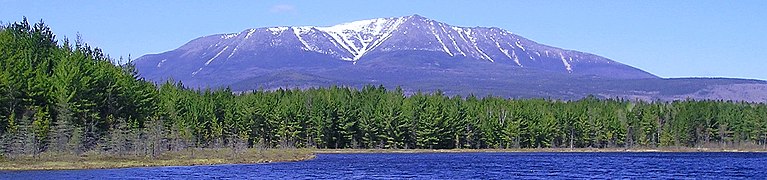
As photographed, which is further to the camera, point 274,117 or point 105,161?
point 274,117

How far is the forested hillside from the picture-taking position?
251 ft

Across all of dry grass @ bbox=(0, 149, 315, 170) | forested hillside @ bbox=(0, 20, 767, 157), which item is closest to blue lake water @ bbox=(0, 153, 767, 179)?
dry grass @ bbox=(0, 149, 315, 170)

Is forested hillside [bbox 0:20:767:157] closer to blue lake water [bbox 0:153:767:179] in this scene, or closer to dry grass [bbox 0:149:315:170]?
dry grass [bbox 0:149:315:170]

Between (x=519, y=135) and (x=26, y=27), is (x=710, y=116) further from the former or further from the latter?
(x=26, y=27)

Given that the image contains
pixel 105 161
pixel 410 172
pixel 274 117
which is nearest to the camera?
pixel 410 172

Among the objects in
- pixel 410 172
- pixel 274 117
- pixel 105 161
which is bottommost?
pixel 410 172

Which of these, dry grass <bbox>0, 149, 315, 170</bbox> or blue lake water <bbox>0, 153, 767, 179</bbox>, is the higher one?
dry grass <bbox>0, 149, 315, 170</bbox>

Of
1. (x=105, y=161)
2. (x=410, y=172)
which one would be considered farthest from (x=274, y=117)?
(x=410, y=172)

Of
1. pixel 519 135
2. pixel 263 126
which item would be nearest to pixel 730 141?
pixel 519 135

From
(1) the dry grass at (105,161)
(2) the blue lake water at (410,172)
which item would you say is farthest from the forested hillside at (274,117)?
(2) the blue lake water at (410,172)

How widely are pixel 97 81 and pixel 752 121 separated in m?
99.4

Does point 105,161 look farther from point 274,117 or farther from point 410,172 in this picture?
point 274,117

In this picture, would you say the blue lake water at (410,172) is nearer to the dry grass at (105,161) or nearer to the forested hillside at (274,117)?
the dry grass at (105,161)

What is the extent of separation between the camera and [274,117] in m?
124
